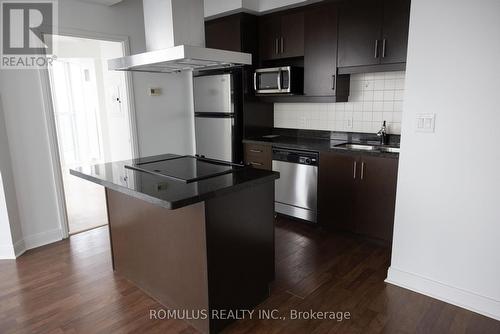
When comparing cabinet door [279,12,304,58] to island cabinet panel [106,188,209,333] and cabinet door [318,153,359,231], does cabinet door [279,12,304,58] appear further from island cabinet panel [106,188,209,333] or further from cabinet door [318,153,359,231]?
island cabinet panel [106,188,209,333]

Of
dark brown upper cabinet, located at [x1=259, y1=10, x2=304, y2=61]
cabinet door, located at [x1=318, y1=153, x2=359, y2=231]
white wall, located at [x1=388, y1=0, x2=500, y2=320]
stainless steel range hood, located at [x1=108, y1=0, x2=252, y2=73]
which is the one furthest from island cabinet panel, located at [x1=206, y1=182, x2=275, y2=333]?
dark brown upper cabinet, located at [x1=259, y1=10, x2=304, y2=61]

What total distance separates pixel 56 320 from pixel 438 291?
2.61 m

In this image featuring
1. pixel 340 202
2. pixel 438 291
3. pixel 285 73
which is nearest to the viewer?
pixel 438 291

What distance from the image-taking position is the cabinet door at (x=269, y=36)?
3805mm

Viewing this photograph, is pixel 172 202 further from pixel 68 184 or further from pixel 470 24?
pixel 68 184

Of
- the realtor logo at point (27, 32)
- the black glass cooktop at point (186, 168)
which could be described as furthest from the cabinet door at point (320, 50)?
the realtor logo at point (27, 32)

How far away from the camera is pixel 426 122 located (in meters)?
2.19

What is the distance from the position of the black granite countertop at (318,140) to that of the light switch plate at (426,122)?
24.4 inches

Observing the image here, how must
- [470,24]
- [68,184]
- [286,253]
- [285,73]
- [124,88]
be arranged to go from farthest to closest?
[68,184] < [124,88] < [285,73] < [286,253] < [470,24]

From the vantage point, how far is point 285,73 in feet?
11.9

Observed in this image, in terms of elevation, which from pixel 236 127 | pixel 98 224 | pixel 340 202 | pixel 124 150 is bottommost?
pixel 98 224

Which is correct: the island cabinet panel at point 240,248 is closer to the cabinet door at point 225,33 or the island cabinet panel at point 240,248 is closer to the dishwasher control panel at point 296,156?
the dishwasher control panel at point 296,156

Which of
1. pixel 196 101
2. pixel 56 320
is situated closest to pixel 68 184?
pixel 196 101

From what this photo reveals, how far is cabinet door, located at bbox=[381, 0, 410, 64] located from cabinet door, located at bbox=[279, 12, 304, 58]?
0.94 metres
